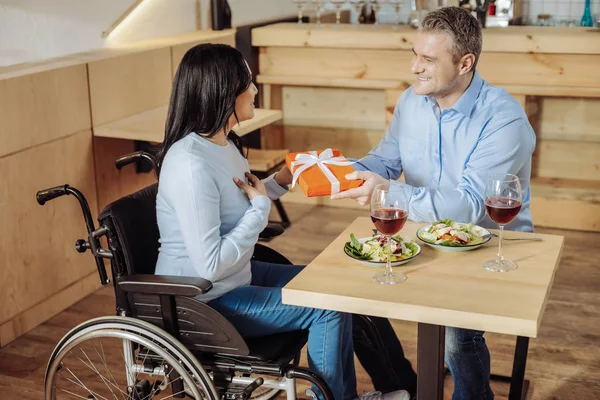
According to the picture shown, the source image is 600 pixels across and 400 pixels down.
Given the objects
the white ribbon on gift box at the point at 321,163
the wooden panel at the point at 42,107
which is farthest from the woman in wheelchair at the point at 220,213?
the wooden panel at the point at 42,107

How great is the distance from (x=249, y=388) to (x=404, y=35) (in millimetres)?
3053

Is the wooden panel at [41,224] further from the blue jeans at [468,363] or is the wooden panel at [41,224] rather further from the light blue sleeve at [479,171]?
the blue jeans at [468,363]

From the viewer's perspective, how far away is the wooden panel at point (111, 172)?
367 centimetres

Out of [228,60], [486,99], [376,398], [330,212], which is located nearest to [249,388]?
[376,398]

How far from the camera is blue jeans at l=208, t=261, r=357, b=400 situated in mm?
2107

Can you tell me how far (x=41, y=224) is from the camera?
10.9 ft

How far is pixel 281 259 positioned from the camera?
2.55 metres

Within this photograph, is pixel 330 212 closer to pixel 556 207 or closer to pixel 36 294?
pixel 556 207

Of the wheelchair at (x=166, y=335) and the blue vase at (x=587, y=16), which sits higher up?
the blue vase at (x=587, y=16)

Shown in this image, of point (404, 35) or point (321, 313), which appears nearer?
point (321, 313)

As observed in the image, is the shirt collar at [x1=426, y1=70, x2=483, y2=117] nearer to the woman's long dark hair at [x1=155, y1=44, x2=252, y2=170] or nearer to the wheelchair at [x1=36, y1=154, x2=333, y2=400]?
the woman's long dark hair at [x1=155, y1=44, x2=252, y2=170]

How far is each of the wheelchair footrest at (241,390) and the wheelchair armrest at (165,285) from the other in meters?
0.28

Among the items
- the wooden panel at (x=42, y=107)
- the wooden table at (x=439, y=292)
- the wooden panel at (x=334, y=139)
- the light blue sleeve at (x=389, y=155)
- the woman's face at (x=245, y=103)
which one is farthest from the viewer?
the wooden panel at (x=334, y=139)

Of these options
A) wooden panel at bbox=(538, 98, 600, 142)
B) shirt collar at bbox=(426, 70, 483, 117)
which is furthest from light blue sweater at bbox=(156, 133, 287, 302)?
wooden panel at bbox=(538, 98, 600, 142)
